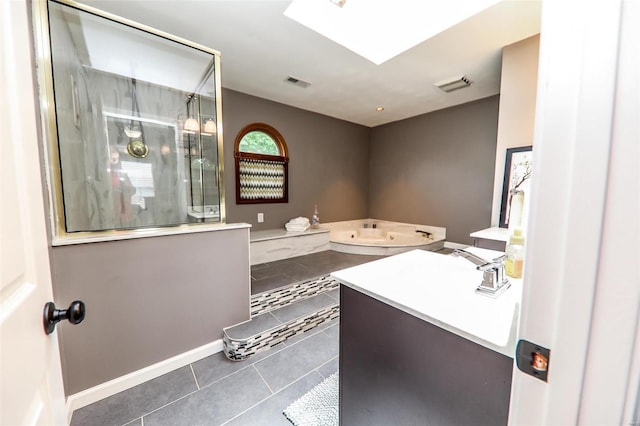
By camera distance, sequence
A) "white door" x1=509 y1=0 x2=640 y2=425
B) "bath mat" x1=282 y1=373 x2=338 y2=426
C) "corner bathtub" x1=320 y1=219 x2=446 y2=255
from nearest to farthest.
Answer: "white door" x1=509 y1=0 x2=640 y2=425, "bath mat" x1=282 y1=373 x2=338 y2=426, "corner bathtub" x1=320 y1=219 x2=446 y2=255

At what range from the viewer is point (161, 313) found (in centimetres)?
167

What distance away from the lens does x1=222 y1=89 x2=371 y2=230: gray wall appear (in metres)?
3.42

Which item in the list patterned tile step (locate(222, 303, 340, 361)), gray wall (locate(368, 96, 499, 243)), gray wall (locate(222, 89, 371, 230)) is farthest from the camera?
gray wall (locate(368, 96, 499, 243))

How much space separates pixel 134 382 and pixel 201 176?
5.24ft

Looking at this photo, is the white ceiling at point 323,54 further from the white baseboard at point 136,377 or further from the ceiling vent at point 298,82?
the white baseboard at point 136,377

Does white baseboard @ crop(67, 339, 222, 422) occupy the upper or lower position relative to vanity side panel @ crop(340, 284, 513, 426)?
lower

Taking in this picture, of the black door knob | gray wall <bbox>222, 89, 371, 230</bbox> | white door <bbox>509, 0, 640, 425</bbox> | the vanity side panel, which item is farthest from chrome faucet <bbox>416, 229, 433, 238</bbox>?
the black door knob

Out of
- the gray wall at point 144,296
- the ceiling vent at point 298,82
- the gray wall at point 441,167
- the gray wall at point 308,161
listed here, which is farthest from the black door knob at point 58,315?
the gray wall at point 441,167

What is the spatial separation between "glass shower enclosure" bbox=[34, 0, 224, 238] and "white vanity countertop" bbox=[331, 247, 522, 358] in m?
1.46

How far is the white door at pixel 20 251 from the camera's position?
0.43 metres

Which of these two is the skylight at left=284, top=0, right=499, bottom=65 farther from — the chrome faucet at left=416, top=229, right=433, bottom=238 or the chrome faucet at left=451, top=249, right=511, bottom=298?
the chrome faucet at left=416, top=229, right=433, bottom=238

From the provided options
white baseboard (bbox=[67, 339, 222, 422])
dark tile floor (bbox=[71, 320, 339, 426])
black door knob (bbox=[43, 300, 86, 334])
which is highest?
black door knob (bbox=[43, 300, 86, 334])

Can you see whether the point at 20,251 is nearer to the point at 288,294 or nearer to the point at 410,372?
the point at 410,372

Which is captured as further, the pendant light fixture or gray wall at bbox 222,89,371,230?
gray wall at bbox 222,89,371,230
